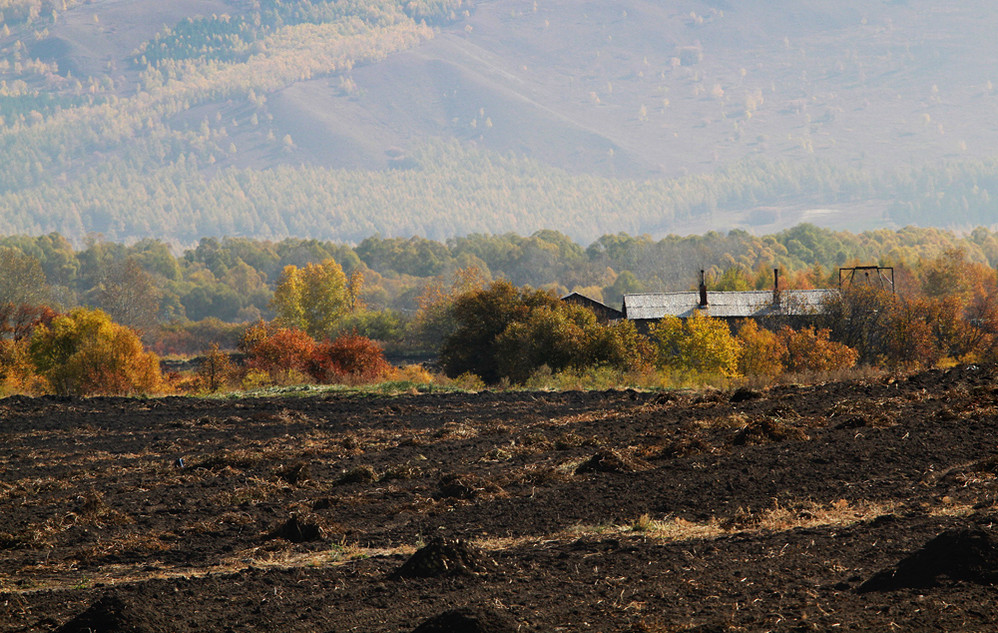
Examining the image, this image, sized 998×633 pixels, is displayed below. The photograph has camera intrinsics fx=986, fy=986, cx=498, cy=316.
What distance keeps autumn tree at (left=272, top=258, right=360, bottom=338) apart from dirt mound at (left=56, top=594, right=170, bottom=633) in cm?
10458

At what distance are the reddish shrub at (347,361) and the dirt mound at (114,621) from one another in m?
45.8

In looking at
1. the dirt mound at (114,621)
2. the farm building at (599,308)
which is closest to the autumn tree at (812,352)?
the farm building at (599,308)

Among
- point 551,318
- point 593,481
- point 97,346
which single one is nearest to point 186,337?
point 97,346

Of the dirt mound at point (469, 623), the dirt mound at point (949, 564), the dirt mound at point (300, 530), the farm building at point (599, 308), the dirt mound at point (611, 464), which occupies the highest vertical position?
the farm building at point (599, 308)

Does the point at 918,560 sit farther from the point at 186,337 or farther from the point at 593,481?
the point at 186,337

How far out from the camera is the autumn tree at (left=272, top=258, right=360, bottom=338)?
381 ft

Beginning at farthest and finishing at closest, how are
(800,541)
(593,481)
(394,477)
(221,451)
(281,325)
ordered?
(281,325)
(221,451)
(394,477)
(593,481)
(800,541)

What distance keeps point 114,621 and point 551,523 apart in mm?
6585

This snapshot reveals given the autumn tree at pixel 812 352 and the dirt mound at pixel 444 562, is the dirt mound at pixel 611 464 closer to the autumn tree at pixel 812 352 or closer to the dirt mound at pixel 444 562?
the dirt mound at pixel 444 562

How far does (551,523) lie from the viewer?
48.1 feet

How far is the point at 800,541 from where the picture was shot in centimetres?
1200

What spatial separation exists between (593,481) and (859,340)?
141ft

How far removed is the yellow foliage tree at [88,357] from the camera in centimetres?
5438

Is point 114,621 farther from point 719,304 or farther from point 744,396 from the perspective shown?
point 719,304
